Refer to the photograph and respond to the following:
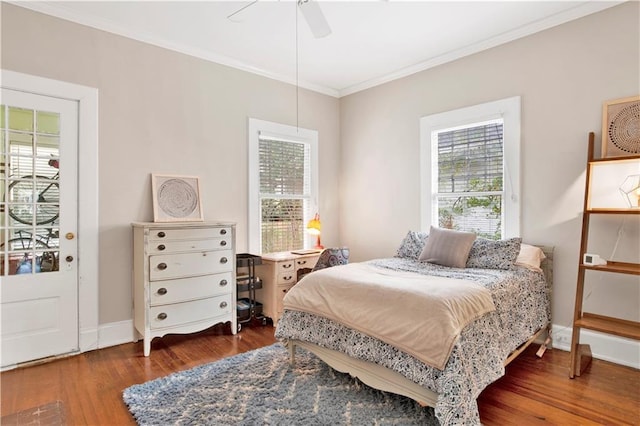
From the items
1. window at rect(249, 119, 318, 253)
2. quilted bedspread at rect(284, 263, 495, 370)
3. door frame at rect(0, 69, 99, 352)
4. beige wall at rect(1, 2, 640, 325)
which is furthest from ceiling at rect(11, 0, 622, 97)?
quilted bedspread at rect(284, 263, 495, 370)

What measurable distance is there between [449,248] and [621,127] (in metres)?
1.55

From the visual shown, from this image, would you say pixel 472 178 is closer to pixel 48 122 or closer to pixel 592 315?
pixel 592 315

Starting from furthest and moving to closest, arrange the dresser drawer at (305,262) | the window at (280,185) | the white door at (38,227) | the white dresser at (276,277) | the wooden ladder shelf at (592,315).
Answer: the window at (280,185), the dresser drawer at (305,262), the white dresser at (276,277), the white door at (38,227), the wooden ladder shelf at (592,315)

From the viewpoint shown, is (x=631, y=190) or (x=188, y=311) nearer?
(x=631, y=190)

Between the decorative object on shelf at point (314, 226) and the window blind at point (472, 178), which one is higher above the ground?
the window blind at point (472, 178)

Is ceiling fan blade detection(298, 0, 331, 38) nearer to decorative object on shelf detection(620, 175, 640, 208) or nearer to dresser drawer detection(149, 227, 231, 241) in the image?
dresser drawer detection(149, 227, 231, 241)

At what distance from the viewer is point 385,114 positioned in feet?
14.7

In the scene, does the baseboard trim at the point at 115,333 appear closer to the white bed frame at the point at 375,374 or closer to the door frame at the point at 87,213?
the door frame at the point at 87,213

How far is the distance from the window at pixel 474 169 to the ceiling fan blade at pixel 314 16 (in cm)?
207

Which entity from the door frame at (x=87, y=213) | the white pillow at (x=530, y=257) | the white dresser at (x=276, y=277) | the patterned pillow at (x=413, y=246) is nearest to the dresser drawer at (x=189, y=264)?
the white dresser at (x=276, y=277)

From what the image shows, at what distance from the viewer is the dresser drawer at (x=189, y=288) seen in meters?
3.06

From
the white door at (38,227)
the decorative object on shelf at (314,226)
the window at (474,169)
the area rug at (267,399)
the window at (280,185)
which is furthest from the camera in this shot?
the decorative object on shelf at (314,226)

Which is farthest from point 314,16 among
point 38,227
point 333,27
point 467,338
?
point 38,227

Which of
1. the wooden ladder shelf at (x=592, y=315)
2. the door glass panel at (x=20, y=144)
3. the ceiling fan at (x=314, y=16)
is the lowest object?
the wooden ladder shelf at (x=592, y=315)
